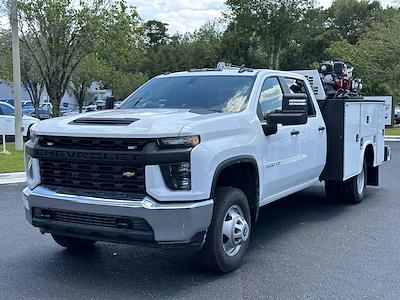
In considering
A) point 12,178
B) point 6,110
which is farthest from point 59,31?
point 12,178

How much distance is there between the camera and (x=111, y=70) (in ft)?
118

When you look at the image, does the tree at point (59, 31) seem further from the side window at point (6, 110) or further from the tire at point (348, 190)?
the tire at point (348, 190)

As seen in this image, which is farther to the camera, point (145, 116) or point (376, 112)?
point (376, 112)

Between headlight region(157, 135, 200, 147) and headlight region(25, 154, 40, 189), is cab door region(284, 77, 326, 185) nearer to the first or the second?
headlight region(157, 135, 200, 147)

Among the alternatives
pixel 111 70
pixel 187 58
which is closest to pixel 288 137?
pixel 111 70

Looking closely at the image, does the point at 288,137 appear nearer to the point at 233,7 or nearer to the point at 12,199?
the point at 12,199

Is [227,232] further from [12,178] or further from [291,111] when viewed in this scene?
[12,178]

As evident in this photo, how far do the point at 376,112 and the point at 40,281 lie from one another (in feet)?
20.8

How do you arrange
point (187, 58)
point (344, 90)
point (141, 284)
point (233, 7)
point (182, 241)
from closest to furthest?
point (182, 241) < point (141, 284) < point (344, 90) < point (233, 7) < point (187, 58)

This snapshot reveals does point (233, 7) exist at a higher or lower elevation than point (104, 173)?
higher

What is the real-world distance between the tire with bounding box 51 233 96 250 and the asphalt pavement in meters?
0.10

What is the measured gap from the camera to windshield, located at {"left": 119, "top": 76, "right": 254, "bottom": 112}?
578 centimetres

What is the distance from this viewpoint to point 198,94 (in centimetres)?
604

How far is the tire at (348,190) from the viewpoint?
837 centimetres
